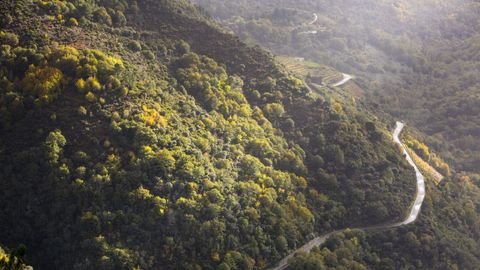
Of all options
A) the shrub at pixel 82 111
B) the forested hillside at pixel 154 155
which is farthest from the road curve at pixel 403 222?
the shrub at pixel 82 111

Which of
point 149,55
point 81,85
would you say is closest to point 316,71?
point 149,55

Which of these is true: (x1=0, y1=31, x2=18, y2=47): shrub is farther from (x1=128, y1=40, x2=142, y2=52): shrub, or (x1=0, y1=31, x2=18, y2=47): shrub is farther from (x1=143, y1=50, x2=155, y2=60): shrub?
(x1=143, y1=50, x2=155, y2=60): shrub

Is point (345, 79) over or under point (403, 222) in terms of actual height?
under

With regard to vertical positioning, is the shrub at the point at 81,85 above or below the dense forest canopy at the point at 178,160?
above

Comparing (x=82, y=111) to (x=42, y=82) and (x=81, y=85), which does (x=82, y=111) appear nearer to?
(x=81, y=85)

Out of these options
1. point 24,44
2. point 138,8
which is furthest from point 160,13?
point 24,44

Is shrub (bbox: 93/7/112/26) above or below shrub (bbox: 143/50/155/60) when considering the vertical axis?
above

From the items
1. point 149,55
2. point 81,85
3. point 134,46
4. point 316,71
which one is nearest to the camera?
point 81,85

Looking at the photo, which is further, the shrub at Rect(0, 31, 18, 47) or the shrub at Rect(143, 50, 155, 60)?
the shrub at Rect(143, 50, 155, 60)

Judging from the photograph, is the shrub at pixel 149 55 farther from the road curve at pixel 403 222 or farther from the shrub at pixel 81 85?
Result: the road curve at pixel 403 222

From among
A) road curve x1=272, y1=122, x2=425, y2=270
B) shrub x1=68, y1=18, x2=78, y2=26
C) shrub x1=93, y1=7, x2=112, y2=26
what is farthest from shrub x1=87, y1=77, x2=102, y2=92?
road curve x1=272, y1=122, x2=425, y2=270
